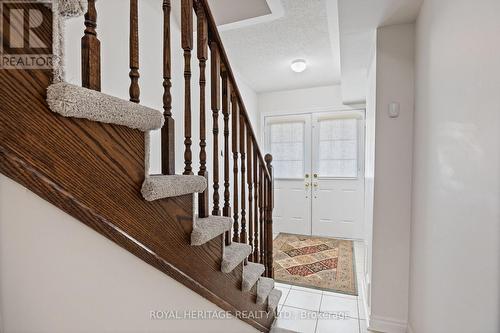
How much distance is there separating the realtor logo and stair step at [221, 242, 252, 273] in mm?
926

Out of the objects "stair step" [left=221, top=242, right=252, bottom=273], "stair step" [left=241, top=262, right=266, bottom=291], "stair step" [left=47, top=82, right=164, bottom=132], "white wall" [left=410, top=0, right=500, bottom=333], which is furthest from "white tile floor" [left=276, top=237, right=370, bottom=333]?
"stair step" [left=47, top=82, right=164, bottom=132]

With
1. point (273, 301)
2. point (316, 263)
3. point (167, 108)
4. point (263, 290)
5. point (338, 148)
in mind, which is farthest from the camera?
point (338, 148)

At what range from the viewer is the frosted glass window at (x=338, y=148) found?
411cm

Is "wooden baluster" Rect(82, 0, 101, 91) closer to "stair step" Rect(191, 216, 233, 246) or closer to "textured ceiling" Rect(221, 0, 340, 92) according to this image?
"stair step" Rect(191, 216, 233, 246)

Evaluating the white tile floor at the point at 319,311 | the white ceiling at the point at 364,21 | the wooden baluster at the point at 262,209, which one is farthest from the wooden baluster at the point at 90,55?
the white tile floor at the point at 319,311

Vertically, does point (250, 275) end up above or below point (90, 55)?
below

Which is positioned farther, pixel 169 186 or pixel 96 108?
pixel 169 186

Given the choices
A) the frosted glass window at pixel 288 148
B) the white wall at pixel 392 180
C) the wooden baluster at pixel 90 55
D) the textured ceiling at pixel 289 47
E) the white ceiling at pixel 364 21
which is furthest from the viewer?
the frosted glass window at pixel 288 148

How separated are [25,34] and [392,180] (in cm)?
204

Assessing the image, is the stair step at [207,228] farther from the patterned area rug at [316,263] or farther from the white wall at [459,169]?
the patterned area rug at [316,263]

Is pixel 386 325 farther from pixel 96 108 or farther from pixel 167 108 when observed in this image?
pixel 96 108

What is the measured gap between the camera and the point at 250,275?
1407mm

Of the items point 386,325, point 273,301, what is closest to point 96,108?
point 273,301

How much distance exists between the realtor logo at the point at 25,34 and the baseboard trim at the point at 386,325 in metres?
2.37
